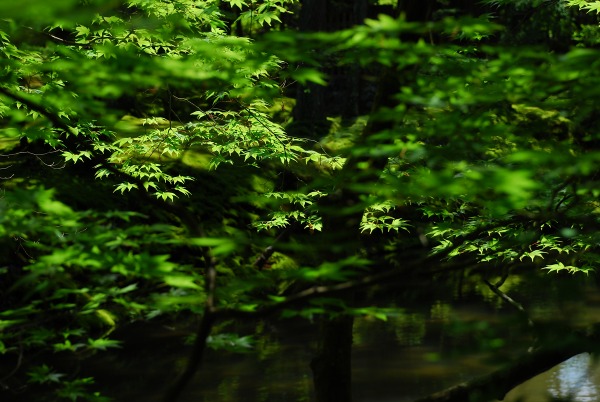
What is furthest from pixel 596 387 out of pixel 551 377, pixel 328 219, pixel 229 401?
pixel 328 219

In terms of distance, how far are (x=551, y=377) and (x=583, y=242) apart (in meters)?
3.40

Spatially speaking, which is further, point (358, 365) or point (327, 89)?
point (327, 89)

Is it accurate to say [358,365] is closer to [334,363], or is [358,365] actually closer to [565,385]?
[565,385]

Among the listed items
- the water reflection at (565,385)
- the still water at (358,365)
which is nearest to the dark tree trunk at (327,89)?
the still water at (358,365)

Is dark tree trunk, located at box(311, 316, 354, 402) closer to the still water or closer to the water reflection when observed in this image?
the still water

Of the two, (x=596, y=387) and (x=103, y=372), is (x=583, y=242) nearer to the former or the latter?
(x=596, y=387)

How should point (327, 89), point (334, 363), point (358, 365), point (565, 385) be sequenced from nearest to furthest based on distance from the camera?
point (334, 363), point (565, 385), point (358, 365), point (327, 89)

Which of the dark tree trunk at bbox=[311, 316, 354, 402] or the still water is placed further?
the still water

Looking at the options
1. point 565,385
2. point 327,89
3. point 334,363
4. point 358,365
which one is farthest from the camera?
point 327,89

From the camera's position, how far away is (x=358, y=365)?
27.7 feet

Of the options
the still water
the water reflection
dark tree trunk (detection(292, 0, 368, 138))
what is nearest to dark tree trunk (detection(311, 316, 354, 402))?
the still water

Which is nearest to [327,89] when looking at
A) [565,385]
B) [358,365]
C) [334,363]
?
[358,365]

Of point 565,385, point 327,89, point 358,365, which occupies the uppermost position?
point 327,89

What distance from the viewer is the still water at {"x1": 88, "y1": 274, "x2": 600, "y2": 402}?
755cm
